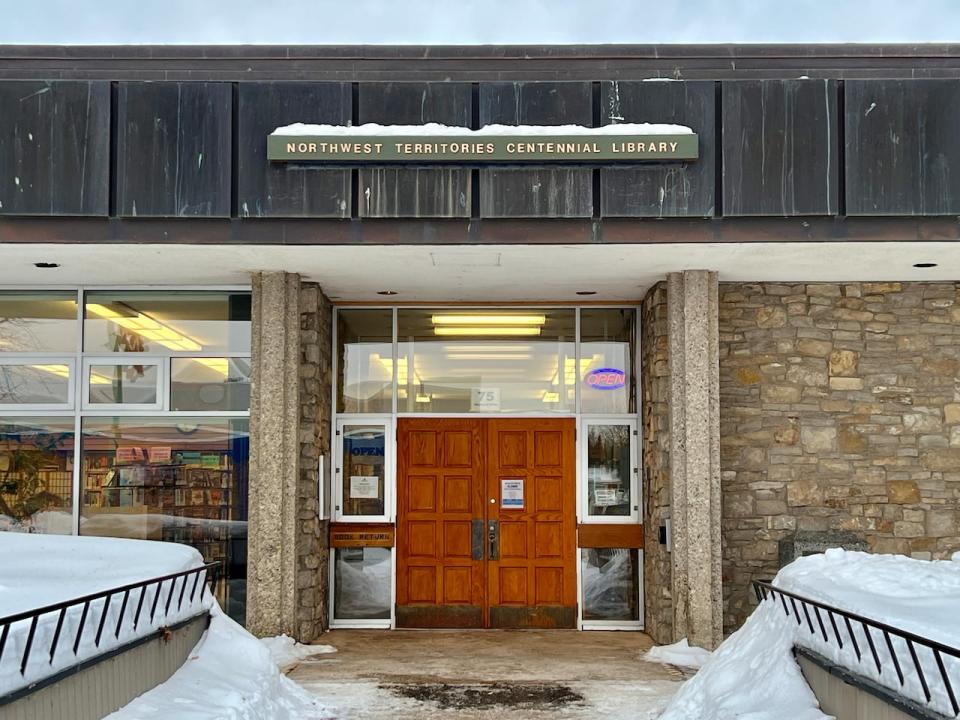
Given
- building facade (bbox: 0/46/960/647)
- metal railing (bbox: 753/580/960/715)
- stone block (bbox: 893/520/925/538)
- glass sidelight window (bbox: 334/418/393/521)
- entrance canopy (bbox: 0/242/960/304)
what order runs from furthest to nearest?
glass sidelight window (bbox: 334/418/393/521) < stone block (bbox: 893/520/925/538) < entrance canopy (bbox: 0/242/960/304) < building facade (bbox: 0/46/960/647) < metal railing (bbox: 753/580/960/715)

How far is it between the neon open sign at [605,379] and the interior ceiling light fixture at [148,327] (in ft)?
A: 13.1

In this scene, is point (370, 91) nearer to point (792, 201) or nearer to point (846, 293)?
point (792, 201)

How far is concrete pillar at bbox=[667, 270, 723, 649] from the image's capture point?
9.47 metres

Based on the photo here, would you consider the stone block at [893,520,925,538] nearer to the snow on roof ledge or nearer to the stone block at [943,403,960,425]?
the stone block at [943,403,960,425]

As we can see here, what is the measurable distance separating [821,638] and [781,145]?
4.13m

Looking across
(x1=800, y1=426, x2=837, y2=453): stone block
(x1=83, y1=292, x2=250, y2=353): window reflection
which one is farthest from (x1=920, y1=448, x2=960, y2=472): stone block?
(x1=83, y1=292, x2=250, y2=353): window reflection

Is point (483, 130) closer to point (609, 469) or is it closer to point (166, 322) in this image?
point (166, 322)

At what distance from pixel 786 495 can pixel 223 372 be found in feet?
18.0

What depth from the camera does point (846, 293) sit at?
405 inches

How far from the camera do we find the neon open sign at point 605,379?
11305 mm

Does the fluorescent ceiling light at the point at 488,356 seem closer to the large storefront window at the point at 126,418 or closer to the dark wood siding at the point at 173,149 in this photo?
the large storefront window at the point at 126,418

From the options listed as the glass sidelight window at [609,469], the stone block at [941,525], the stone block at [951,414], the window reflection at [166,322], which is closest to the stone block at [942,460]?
the stone block at [951,414]

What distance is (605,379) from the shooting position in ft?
37.1

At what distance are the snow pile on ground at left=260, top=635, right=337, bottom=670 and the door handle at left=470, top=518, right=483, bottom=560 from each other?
1.97 m
